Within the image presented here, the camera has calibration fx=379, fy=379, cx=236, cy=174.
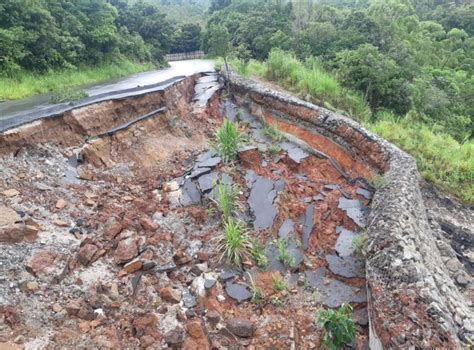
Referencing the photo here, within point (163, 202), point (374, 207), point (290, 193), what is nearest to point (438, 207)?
point (374, 207)

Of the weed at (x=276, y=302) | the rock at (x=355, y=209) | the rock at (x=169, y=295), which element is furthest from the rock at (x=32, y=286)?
the rock at (x=355, y=209)

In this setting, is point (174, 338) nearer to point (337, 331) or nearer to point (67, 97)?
point (337, 331)

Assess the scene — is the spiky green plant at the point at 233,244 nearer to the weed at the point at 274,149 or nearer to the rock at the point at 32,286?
the rock at the point at 32,286

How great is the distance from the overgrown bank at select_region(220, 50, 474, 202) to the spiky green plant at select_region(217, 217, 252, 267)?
18.6ft

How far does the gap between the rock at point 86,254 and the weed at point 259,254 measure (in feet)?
6.66

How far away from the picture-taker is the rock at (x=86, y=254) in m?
4.33

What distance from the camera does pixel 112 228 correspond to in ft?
16.2

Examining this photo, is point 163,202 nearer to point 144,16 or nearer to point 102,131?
point 102,131

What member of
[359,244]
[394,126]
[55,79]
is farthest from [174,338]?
[55,79]

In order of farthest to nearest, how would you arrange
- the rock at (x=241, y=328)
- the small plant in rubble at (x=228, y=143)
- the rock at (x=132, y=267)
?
the small plant in rubble at (x=228, y=143), the rock at (x=132, y=267), the rock at (x=241, y=328)

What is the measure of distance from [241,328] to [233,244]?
3.89 ft

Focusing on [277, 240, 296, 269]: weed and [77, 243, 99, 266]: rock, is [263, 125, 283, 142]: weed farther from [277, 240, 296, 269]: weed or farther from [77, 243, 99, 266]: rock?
[77, 243, 99, 266]: rock

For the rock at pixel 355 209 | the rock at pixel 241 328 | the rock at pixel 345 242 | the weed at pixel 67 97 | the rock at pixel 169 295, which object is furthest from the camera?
the weed at pixel 67 97

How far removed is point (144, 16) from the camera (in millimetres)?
33719
